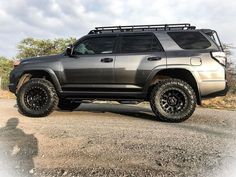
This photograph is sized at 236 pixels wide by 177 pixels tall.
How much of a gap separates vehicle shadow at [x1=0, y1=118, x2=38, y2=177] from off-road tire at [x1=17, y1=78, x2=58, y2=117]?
54.0 inches

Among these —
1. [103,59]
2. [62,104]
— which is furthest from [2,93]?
Answer: [103,59]

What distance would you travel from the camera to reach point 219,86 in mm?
7320

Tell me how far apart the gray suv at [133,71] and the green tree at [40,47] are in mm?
19026

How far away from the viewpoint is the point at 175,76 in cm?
777

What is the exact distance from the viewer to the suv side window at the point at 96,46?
8023 mm

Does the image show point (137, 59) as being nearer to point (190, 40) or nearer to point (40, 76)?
point (190, 40)

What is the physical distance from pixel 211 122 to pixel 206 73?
1.18 metres

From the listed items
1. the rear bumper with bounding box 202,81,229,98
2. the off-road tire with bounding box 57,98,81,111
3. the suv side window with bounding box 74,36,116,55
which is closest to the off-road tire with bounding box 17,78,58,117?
the suv side window with bounding box 74,36,116,55

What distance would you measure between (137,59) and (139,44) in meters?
0.44

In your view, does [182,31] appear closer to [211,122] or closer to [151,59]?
[151,59]

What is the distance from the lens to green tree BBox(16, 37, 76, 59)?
27062 mm

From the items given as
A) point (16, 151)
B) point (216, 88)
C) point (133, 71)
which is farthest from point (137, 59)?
point (16, 151)

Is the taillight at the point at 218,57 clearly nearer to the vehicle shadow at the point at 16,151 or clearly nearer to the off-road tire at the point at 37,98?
the off-road tire at the point at 37,98

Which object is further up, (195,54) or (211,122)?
(195,54)
